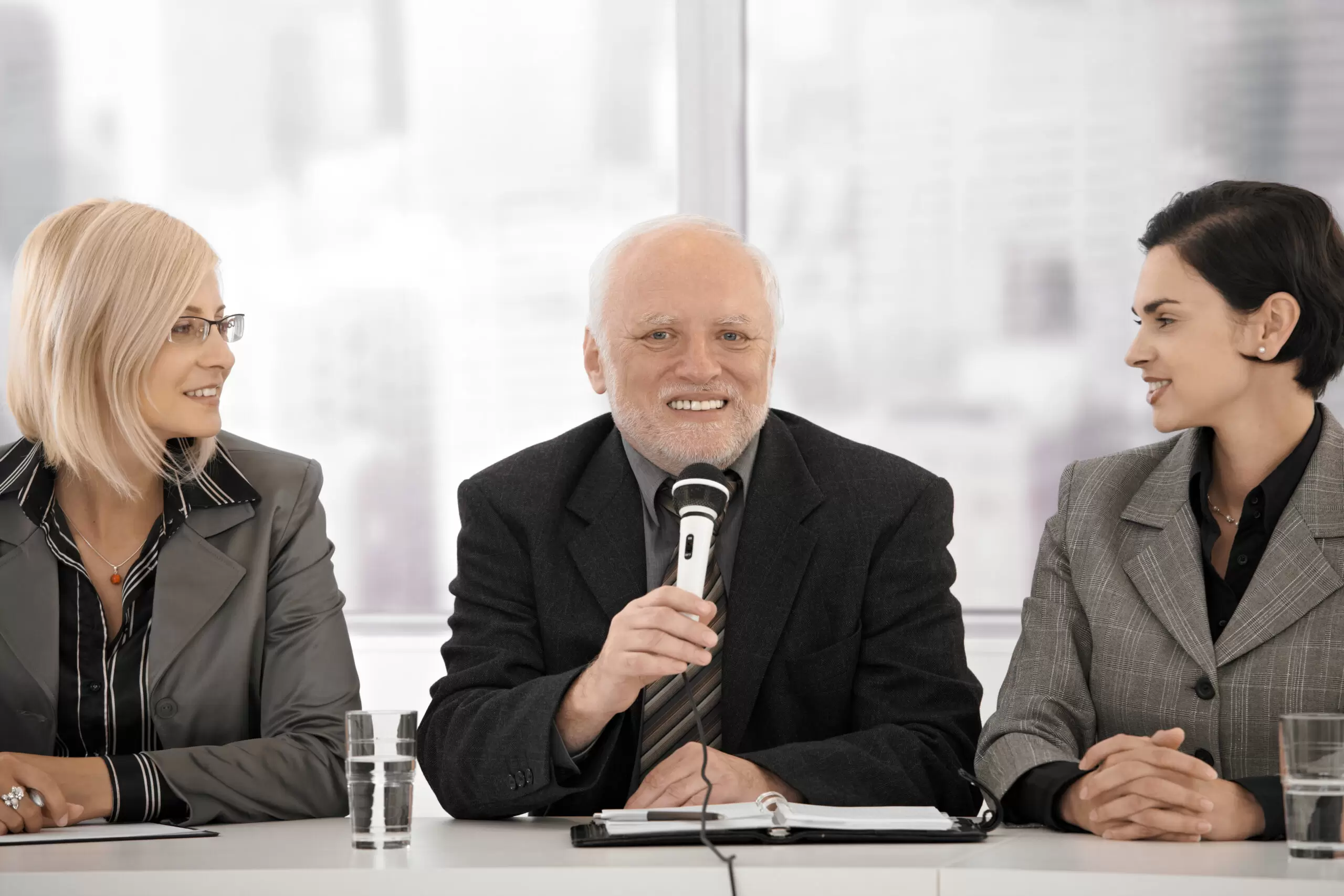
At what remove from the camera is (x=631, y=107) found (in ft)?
13.2

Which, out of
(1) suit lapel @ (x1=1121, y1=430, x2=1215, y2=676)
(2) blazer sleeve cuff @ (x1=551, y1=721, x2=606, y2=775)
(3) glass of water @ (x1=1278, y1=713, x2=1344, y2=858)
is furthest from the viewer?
(1) suit lapel @ (x1=1121, y1=430, x2=1215, y2=676)

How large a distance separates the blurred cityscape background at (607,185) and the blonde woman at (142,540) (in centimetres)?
169

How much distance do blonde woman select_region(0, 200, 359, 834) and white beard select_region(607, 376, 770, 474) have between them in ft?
1.99

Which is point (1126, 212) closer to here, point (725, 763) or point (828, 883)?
point (725, 763)

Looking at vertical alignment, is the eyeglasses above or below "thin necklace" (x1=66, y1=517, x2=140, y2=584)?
above

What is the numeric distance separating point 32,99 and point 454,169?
4.45ft

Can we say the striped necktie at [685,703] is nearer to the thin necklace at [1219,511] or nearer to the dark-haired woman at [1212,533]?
the dark-haired woman at [1212,533]

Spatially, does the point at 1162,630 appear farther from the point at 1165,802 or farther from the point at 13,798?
the point at 13,798

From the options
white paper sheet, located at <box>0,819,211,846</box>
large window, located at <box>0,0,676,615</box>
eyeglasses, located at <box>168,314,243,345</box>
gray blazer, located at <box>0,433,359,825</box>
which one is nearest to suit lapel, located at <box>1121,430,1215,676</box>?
gray blazer, located at <box>0,433,359,825</box>

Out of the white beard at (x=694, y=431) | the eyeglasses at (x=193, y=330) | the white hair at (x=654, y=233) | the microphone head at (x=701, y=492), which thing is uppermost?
the white hair at (x=654, y=233)

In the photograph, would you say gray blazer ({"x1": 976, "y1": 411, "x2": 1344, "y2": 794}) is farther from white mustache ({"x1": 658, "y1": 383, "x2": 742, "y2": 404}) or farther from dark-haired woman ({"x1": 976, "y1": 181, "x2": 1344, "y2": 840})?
white mustache ({"x1": 658, "y1": 383, "x2": 742, "y2": 404})

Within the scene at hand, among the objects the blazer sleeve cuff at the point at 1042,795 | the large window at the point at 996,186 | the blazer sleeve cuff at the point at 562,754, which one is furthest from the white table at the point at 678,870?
the large window at the point at 996,186

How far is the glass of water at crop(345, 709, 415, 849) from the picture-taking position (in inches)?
64.9

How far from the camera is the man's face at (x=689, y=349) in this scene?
90.5 inches
